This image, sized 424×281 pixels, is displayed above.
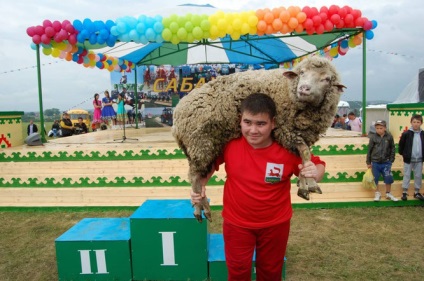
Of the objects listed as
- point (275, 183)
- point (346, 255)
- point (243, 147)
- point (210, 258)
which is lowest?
point (346, 255)

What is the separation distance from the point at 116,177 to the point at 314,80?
4.66 metres

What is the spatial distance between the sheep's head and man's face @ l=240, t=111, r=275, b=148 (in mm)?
201

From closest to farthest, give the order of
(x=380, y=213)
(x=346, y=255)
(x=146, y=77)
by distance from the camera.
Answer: (x=346, y=255)
(x=380, y=213)
(x=146, y=77)

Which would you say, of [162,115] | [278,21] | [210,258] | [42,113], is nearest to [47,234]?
[210,258]

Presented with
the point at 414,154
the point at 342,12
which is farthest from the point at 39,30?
the point at 414,154

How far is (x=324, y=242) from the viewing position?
12.9ft

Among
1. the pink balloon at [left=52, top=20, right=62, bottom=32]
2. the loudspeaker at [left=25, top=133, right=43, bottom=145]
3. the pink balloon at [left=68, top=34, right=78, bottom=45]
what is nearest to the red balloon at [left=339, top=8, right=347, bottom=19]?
the pink balloon at [left=68, top=34, right=78, bottom=45]

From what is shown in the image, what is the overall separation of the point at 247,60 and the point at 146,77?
4.09 metres

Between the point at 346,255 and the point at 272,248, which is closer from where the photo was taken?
the point at 272,248

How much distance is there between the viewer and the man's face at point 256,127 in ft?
5.69

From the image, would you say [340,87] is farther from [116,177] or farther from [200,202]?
[116,177]

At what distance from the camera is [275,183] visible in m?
1.92

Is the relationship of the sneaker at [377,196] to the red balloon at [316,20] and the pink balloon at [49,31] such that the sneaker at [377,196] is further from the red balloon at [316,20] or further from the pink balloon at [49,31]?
the pink balloon at [49,31]

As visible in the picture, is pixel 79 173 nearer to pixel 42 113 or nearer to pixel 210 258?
pixel 42 113
